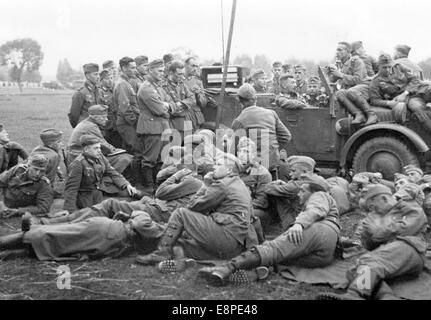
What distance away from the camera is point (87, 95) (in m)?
8.84

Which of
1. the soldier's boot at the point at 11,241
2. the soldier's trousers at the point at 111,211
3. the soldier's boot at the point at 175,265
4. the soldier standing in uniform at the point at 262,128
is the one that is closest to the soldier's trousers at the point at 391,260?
the soldier's boot at the point at 175,265

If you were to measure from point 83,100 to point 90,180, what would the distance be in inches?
98.6

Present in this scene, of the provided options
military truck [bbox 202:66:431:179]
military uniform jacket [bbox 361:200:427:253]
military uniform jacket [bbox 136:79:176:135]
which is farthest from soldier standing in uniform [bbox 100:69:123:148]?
military uniform jacket [bbox 361:200:427:253]

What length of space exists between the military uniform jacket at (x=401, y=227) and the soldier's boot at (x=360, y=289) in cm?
47

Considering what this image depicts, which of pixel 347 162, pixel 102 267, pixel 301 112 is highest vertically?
pixel 301 112

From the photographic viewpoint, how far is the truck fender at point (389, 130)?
7383 millimetres

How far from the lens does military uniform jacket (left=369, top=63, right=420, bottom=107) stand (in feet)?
24.9

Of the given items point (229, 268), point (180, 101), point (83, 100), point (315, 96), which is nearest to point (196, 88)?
point (180, 101)

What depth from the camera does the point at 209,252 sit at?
513cm

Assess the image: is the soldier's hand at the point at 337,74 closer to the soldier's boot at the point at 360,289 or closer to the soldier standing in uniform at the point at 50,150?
the soldier standing in uniform at the point at 50,150

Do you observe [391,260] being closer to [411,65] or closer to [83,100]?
[411,65]
